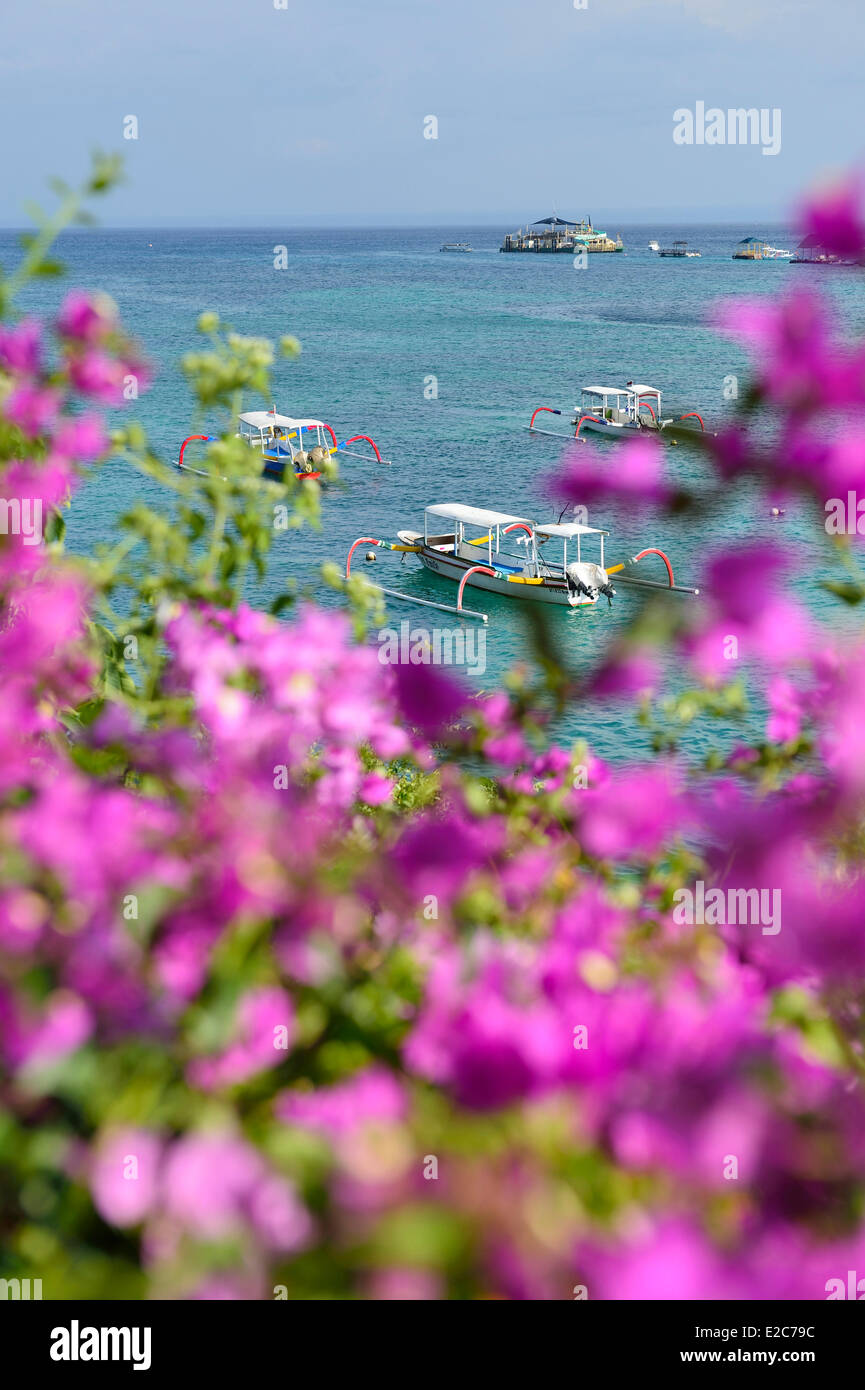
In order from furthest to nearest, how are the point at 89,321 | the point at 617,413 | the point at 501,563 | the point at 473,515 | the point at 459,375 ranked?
the point at 459,375, the point at 617,413, the point at 501,563, the point at 473,515, the point at 89,321

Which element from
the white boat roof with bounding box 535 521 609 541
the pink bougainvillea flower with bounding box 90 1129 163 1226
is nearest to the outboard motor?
the white boat roof with bounding box 535 521 609 541

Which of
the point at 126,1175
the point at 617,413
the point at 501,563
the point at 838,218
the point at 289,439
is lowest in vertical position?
the point at 126,1175

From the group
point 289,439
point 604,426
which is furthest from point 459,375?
point 289,439

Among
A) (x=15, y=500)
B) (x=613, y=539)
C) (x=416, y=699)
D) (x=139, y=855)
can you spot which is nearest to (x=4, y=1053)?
(x=139, y=855)

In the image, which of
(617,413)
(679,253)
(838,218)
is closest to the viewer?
(838,218)

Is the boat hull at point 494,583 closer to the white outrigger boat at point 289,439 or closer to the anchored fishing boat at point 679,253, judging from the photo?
the white outrigger boat at point 289,439

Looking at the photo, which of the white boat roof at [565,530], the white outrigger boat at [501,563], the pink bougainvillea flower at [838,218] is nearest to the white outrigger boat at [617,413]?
the white outrigger boat at [501,563]

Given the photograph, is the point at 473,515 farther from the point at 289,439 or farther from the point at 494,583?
the point at 289,439

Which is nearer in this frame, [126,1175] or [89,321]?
[126,1175]

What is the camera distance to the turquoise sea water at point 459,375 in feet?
91.4

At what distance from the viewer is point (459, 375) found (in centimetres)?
6912

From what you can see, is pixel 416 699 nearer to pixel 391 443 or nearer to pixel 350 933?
pixel 350 933
